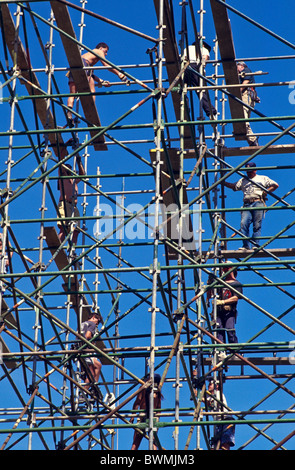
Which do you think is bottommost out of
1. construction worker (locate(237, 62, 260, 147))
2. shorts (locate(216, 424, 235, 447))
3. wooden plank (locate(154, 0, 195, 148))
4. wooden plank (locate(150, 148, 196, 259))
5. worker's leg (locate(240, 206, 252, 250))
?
shorts (locate(216, 424, 235, 447))

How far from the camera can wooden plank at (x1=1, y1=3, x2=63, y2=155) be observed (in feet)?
61.2

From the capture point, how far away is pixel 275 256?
19.2 m

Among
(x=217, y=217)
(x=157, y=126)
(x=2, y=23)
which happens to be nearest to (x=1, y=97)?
(x=2, y=23)

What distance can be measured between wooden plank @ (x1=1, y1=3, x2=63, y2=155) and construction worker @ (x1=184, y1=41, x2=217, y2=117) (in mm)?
2149

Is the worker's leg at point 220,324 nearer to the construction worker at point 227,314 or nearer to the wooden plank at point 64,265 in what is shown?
the construction worker at point 227,314

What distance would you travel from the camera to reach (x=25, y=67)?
19344mm

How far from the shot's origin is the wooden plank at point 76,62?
18812mm

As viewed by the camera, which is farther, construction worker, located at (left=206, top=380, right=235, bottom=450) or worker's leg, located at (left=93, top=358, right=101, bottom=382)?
worker's leg, located at (left=93, top=358, right=101, bottom=382)

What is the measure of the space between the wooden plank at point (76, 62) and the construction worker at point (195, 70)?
1.59m

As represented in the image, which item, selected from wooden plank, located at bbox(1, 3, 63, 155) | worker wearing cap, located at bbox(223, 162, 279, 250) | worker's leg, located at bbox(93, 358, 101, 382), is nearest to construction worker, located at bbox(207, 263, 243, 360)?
worker wearing cap, located at bbox(223, 162, 279, 250)

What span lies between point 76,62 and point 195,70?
5.88ft

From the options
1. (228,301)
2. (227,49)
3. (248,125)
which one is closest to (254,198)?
(248,125)

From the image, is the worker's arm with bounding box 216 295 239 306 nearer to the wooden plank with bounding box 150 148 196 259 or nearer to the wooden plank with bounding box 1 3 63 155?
the wooden plank with bounding box 150 148 196 259
